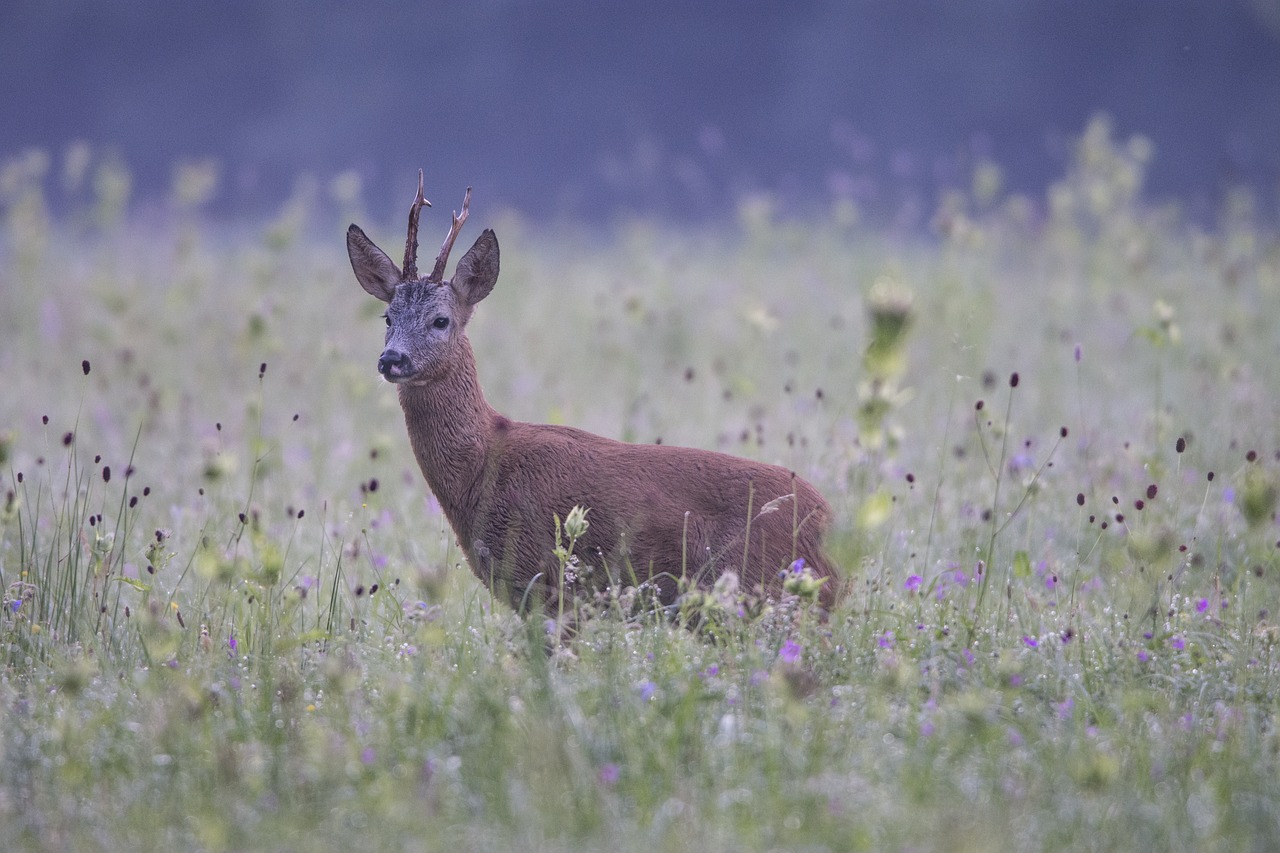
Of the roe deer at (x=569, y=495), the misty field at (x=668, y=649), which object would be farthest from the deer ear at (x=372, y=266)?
the misty field at (x=668, y=649)

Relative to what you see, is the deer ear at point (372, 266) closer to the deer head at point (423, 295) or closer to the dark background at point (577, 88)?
the deer head at point (423, 295)

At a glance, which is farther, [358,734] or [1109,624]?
[1109,624]

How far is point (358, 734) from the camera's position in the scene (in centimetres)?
317

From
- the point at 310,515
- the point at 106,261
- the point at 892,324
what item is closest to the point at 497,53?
the point at 106,261

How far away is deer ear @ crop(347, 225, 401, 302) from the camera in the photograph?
4.53 meters

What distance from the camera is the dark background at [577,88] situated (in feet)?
62.8

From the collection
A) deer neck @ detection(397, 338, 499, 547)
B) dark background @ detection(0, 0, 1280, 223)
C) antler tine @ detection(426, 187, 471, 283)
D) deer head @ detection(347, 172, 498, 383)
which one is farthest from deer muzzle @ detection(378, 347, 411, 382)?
dark background @ detection(0, 0, 1280, 223)

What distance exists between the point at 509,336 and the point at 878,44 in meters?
12.8

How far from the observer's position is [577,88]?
800 inches

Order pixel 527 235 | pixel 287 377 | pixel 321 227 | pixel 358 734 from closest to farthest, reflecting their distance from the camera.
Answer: pixel 358 734, pixel 287 377, pixel 527 235, pixel 321 227

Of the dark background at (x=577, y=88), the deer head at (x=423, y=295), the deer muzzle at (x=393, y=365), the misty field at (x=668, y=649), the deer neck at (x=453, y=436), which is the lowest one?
the misty field at (x=668, y=649)

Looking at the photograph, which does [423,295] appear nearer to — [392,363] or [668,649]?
[392,363]

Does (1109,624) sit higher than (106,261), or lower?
lower

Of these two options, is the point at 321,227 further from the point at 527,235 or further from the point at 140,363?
the point at 140,363
